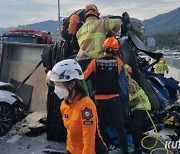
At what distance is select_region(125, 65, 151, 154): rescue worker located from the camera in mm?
6141

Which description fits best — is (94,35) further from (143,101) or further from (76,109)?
(76,109)

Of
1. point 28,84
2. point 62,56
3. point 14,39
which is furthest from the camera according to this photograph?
point 14,39

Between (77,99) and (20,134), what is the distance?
4.33 metres

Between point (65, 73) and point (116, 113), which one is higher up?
point (65, 73)

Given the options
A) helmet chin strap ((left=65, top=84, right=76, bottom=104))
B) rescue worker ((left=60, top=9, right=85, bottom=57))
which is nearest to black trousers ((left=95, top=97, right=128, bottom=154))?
rescue worker ((left=60, top=9, right=85, bottom=57))

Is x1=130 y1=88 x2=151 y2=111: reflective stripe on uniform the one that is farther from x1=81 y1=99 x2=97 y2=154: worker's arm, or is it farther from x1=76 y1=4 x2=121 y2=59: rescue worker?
x1=81 y1=99 x2=97 y2=154: worker's arm

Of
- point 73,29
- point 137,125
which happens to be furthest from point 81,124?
point 73,29

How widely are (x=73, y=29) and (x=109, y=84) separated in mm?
1585

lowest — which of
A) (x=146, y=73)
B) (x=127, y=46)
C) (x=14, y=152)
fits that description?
(x=14, y=152)

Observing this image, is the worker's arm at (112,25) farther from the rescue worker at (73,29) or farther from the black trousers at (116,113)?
the black trousers at (116,113)

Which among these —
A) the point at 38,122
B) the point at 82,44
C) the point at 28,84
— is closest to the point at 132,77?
the point at 82,44

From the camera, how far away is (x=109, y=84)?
18.7ft

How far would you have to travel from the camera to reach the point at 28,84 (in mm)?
8891

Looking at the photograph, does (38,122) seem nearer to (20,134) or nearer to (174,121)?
(20,134)
